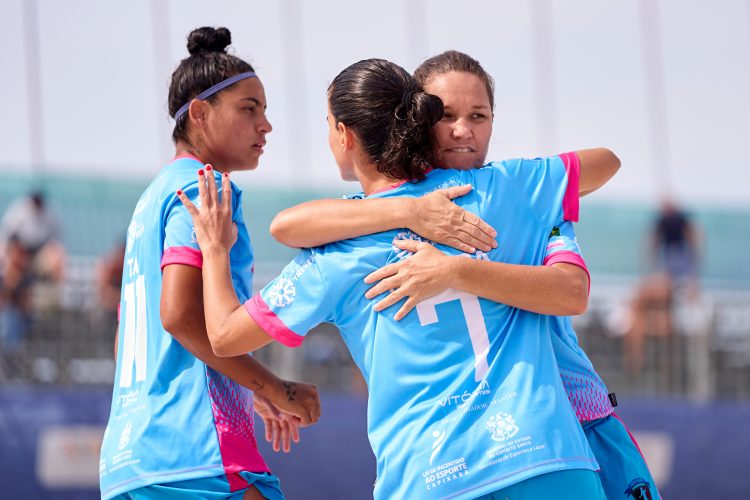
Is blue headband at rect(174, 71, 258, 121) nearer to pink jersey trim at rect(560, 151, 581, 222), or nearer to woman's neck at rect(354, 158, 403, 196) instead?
woman's neck at rect(354, 158, 403, 196)

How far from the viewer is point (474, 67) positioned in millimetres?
2826

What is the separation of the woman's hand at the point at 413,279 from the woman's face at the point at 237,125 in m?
0.91

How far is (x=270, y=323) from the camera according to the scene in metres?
2.54

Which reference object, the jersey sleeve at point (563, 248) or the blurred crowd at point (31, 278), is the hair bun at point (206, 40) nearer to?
the jersey sleeve at point (563, 248)

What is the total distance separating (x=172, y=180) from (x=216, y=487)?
87cm

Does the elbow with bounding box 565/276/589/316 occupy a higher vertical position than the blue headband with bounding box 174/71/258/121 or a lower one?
lower

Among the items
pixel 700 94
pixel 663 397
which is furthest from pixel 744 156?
pixel 663 397

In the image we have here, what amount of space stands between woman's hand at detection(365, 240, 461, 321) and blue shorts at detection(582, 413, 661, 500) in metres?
0.63

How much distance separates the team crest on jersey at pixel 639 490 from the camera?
269 cm

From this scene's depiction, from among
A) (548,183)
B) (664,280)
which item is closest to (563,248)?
(548,183)

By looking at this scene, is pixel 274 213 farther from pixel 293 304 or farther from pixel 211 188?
pixel 293 304

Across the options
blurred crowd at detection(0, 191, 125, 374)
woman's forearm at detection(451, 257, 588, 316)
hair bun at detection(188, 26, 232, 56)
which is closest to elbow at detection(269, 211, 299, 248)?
woman's forearm at detection(451, 257, 588, 316)

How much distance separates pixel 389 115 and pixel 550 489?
0.96 meters

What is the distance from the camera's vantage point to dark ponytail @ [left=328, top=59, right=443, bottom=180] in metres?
2.58
